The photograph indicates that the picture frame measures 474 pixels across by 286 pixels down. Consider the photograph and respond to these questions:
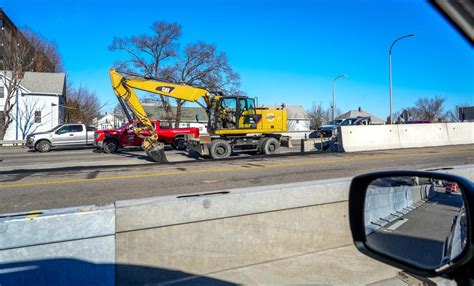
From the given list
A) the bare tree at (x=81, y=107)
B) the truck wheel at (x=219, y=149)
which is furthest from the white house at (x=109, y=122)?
the truck wheel at (x=219, y=149)

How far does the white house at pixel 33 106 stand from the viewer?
36688 millimetres

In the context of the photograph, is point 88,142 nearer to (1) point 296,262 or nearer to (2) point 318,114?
(1) point 296,262

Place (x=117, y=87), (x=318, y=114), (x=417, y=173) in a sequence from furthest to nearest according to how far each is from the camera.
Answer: (x=318, y=114) < (x=117, y=87) < (x=417, y=173)

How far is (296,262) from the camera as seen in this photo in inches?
142

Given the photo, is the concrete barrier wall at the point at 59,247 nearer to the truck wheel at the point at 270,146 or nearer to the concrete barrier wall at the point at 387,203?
the concrete barrier wall at the point at 387,203

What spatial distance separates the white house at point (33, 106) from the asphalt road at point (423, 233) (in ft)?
137

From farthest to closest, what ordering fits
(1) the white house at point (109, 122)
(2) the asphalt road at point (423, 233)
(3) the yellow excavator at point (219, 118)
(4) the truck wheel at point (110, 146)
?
1. (1) the white house at point (109, 122)
2. (4) the truck wheel at point (110, 146)
3. (3) the yellow excavator at point (219, 118)
4. (2) the asphalt road at point (423, 233)

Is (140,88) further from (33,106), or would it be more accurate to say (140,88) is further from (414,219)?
(33,106)

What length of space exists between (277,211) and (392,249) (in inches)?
63.7

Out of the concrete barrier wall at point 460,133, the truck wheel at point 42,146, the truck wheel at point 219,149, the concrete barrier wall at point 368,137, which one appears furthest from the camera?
the truck wheel at point 42,146

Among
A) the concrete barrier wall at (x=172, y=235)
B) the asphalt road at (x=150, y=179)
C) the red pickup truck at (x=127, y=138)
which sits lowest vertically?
the asphalt road at (x=150, y=179)

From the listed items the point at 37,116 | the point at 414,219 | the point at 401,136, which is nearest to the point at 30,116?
the point at 37,116

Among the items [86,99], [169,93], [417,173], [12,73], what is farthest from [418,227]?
[86,99]

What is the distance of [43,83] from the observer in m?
40.4
